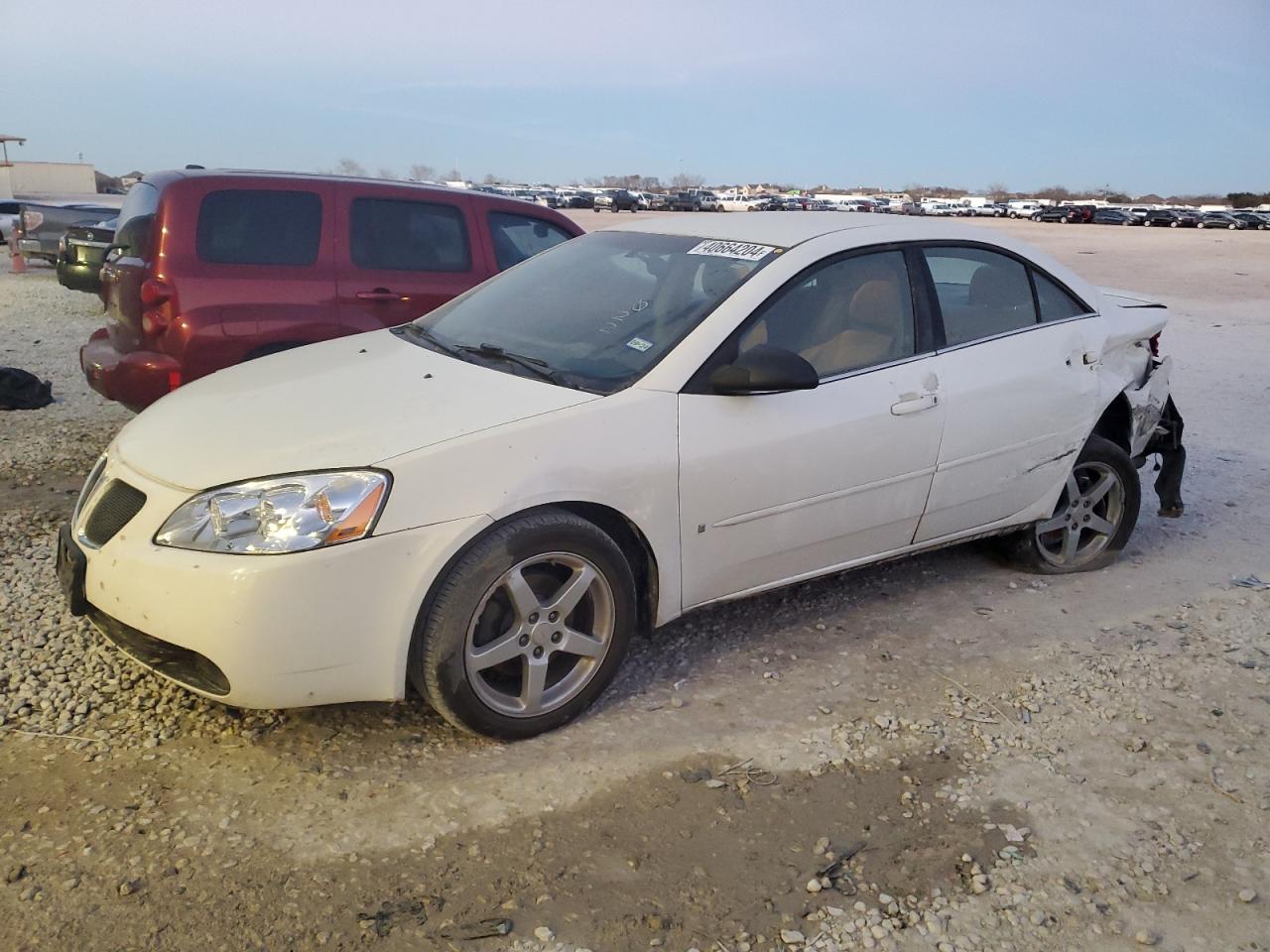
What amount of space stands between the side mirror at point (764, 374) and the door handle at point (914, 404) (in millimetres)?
544

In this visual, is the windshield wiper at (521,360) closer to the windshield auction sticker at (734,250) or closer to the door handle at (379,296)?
the windshield auction sticker at (734,250)

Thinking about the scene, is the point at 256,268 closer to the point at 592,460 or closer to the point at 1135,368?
the point at 592,460

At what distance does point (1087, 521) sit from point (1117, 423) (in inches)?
19.0

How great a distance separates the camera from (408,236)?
6.45m

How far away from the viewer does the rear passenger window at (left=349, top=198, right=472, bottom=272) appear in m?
6.27

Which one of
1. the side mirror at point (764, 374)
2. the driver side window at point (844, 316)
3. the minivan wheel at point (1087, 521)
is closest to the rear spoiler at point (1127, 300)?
the minivan wheel at point (1087, 521)

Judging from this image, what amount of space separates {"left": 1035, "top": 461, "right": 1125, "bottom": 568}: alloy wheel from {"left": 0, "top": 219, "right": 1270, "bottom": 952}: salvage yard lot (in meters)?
0.32

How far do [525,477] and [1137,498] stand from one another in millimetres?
3290

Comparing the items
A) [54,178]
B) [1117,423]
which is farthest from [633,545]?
[54,178]

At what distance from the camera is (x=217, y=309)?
568cm

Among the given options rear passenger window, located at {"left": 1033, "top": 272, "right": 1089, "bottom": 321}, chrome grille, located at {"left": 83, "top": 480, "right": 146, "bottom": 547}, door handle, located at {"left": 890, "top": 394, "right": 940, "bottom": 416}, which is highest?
rear passenger window, located at {"left": 1033, "top": 272, "right": 1089, "bottom": 321}

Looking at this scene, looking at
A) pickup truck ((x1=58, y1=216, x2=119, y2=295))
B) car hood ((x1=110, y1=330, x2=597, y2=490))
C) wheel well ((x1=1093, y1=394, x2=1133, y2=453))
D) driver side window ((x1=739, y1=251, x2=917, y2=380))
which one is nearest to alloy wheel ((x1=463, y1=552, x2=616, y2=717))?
car hood ((x1=110, y1=330, x2=597, y2=490))

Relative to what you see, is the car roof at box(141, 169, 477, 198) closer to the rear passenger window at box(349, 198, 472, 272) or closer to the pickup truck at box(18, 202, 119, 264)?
the rear passenger window at box(349, 198, 472, 272)

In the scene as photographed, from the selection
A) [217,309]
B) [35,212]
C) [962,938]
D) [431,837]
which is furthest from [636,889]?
[35,212]
